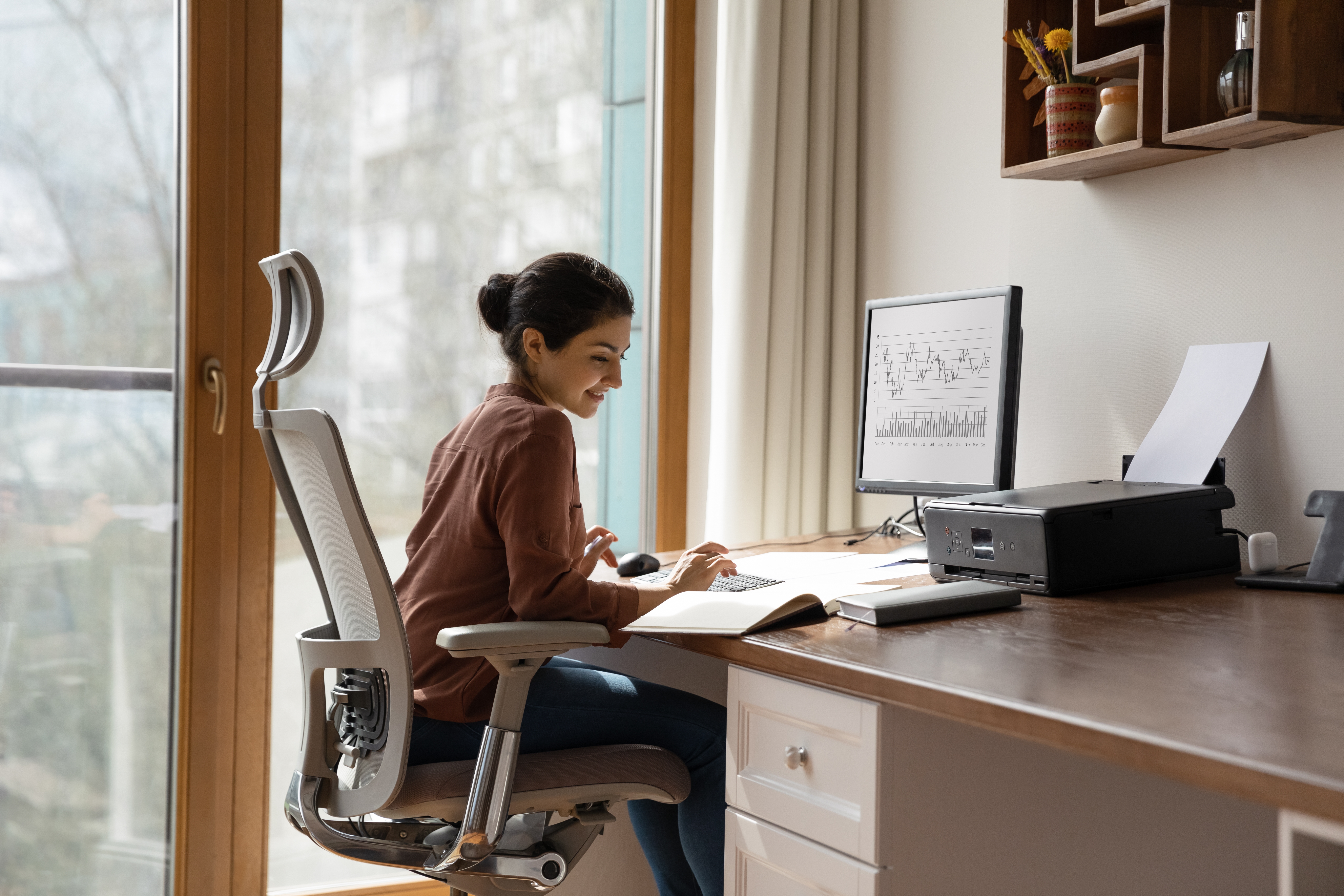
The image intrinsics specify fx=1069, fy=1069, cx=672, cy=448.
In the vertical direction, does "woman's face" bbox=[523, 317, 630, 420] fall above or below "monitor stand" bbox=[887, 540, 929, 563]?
above

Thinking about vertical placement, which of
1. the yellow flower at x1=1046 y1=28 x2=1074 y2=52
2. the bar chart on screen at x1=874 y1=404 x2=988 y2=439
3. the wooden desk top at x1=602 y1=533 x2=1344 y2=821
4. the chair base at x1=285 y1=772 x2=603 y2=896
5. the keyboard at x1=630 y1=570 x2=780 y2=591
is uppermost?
the yellow flower at x1=1046 y1=28 x2=1074 y2=52

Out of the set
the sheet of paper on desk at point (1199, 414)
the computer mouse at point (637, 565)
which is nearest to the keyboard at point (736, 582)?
the computer mouse at point (637, 565)

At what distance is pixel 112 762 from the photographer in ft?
6.77

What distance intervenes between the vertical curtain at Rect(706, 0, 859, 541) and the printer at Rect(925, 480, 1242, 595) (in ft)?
3.23

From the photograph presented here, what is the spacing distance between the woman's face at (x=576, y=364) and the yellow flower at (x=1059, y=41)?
85 cm

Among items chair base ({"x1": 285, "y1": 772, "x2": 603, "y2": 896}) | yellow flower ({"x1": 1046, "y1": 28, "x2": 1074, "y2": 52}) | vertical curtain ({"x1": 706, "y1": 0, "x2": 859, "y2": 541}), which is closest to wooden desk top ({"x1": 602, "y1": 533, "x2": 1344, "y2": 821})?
chair base ({"x1": 285, "y1": 772, "x2": 603, "y2": 896})

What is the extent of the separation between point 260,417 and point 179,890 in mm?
1279

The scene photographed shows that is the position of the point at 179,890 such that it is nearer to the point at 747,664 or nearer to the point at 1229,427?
the point at 747,664

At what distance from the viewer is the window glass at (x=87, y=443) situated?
1.98 m

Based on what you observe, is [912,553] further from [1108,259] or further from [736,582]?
[1108,259]

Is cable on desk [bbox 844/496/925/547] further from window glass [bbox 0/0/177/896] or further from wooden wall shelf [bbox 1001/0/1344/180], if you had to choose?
window glass [bbox 0/0/177/896]

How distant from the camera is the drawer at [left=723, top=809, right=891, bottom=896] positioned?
3.40 ft

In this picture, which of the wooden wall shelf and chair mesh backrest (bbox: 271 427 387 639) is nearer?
chair mesh backrest (bbox: 271 427 387 639)

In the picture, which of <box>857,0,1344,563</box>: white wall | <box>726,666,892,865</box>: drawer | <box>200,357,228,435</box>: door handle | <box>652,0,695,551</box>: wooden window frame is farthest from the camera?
<box>652,0,695,551</box>: wooden window frame
